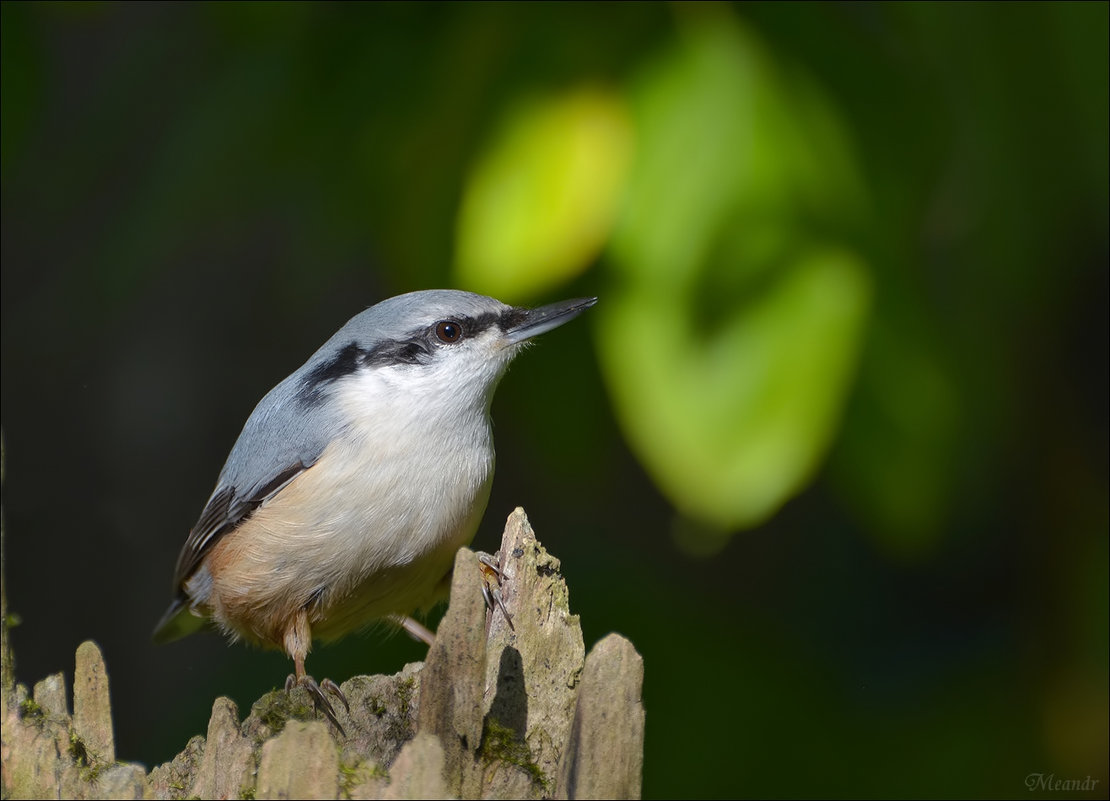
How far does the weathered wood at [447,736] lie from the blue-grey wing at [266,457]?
82cm

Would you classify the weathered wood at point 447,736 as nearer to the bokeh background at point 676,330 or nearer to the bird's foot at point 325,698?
the bird's foot at point 325,698

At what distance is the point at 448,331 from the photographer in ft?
8.82

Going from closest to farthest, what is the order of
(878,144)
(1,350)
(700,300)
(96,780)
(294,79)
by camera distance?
(96,780), (700,300), (878,144), (294,79), (1,350)

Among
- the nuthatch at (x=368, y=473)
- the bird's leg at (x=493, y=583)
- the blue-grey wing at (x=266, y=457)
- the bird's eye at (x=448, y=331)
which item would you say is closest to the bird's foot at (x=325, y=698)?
the nuthatch at (x=368, y=473)

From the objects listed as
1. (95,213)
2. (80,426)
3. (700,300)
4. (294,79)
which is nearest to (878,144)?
(700,300)

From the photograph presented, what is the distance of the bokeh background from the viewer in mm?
2340

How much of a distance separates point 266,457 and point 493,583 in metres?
0.83

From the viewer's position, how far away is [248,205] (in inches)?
126

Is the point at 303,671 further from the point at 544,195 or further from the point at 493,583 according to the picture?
the point at 544,195

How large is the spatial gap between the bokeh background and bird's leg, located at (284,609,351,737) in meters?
0.71

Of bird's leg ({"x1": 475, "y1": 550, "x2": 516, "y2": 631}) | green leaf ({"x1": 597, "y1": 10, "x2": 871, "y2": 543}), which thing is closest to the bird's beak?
green leaf ({"x1": 597, "y1": 10, "x2": 871, "y2": 543})

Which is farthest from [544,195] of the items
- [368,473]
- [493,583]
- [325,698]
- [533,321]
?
[325,698]

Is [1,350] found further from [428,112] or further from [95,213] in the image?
[428,112]

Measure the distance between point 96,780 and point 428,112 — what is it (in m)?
1.72
